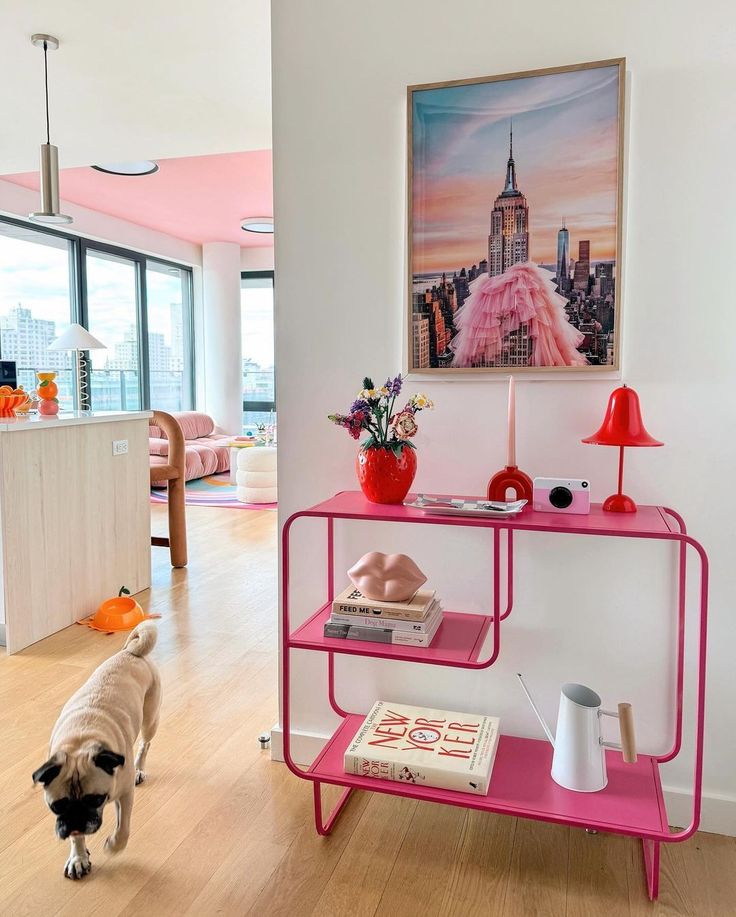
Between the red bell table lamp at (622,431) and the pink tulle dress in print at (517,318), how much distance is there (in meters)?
Result: 0.19

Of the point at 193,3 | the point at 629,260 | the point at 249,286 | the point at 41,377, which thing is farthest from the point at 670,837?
the point at 249,286

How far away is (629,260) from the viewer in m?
1.69

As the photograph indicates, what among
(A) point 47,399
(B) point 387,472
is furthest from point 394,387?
(A) point 47,399

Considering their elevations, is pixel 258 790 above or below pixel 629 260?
below

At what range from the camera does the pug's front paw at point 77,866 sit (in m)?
1.57

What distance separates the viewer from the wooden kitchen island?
2826 millimetres

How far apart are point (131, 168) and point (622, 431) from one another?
16.7 ft

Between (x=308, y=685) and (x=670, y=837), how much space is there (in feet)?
3.31

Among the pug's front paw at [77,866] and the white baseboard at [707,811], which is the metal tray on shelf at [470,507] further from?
the pug's front paw at [77,866]

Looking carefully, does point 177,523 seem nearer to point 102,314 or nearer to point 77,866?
point 77,866

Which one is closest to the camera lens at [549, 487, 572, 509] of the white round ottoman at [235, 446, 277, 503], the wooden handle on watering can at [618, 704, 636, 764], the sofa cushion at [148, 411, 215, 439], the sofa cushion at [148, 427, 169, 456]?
the wooden handle on watering can at [618, 704, 636, 764]

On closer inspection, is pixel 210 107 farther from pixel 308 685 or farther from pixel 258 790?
pixel 258 790

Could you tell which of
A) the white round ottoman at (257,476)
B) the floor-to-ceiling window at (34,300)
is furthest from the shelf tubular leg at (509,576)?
the floor-to-ceiling window at (34,300)

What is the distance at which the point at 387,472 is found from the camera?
167 centimetres
